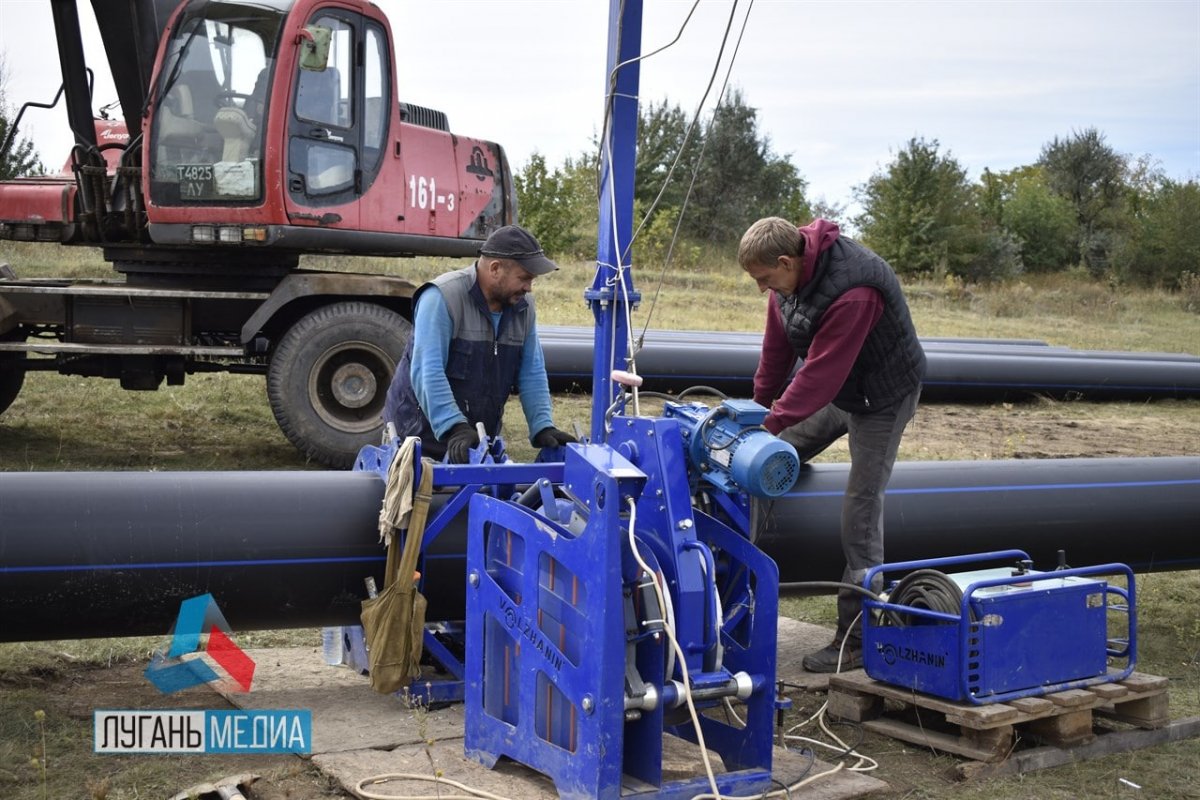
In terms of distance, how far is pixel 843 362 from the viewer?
4523 mm

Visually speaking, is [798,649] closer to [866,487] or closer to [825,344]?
[866,487]

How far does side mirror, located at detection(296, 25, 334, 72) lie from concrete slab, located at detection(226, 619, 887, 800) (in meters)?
4.40

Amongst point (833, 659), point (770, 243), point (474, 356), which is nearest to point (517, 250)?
point (474, 356)

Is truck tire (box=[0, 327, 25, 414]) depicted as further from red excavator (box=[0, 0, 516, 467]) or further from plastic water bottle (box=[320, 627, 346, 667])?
plastic water bottle (box=[320, 627, 346, 667])

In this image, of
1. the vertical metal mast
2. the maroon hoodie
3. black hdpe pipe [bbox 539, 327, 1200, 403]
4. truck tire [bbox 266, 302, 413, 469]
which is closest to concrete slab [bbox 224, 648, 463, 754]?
the vertical metal mast

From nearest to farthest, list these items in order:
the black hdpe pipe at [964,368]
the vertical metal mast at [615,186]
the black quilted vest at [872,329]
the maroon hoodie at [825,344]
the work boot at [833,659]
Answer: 1. the maroon hoodie at [825,344]
2. the black quilted vest at [872,329]
3. the work boot at [833,659]
4. the vertical metal mast at [615,186]
5. the black hdpe pipe at [964,368]

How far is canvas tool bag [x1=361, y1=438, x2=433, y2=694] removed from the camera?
4.21 metres

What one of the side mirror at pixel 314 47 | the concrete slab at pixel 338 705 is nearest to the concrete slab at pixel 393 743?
the concrete slab at pixel 338 705

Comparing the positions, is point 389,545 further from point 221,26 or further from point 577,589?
point 221,26

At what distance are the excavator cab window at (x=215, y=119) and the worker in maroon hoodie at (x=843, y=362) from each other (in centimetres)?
433

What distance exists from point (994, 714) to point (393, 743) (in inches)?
76.2

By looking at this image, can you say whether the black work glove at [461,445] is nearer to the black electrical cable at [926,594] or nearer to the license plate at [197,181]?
the black electrical cable at [926,594]

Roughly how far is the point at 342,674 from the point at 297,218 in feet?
13.3

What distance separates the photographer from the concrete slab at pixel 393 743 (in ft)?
12.3
